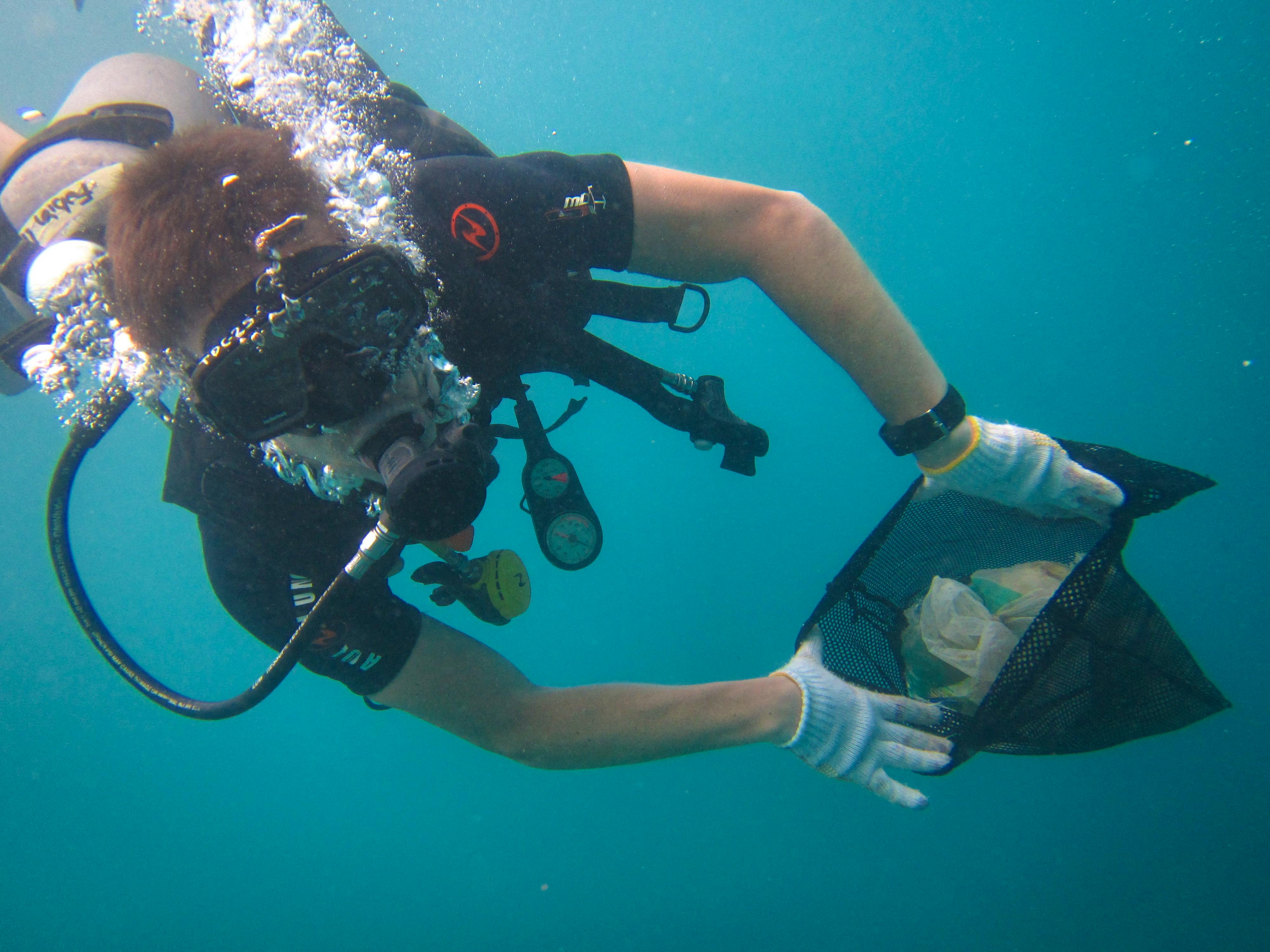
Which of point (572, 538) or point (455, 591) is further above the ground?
point (572, 538)

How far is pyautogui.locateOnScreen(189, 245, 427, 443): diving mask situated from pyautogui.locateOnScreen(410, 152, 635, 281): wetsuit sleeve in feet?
0.97

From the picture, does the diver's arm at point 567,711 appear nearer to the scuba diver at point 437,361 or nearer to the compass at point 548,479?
the scuba diver at point 437,361

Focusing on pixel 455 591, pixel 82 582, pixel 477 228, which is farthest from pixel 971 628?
pixel 82 582

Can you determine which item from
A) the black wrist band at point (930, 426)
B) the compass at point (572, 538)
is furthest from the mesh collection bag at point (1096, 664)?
the compass at point (572, 538)

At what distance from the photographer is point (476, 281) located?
150 cm

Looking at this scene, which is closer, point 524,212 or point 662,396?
point 524,212

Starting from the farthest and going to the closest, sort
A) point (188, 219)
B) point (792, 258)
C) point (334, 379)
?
point (792, 258) → point (334, 379) → point (188, 219)

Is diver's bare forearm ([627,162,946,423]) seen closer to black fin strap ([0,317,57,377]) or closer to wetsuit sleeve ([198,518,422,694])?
wetsuit sleeve ([198,518,422,694])

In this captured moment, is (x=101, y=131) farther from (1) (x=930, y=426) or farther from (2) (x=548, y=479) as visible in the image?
(1) (x=930, y=426)

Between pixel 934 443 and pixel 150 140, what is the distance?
272cm

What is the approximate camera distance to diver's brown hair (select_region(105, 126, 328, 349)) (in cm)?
103

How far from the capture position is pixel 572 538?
219 cm

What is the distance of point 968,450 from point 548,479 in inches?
57.0

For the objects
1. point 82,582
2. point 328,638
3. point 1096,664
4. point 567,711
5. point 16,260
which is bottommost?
point 82,582
